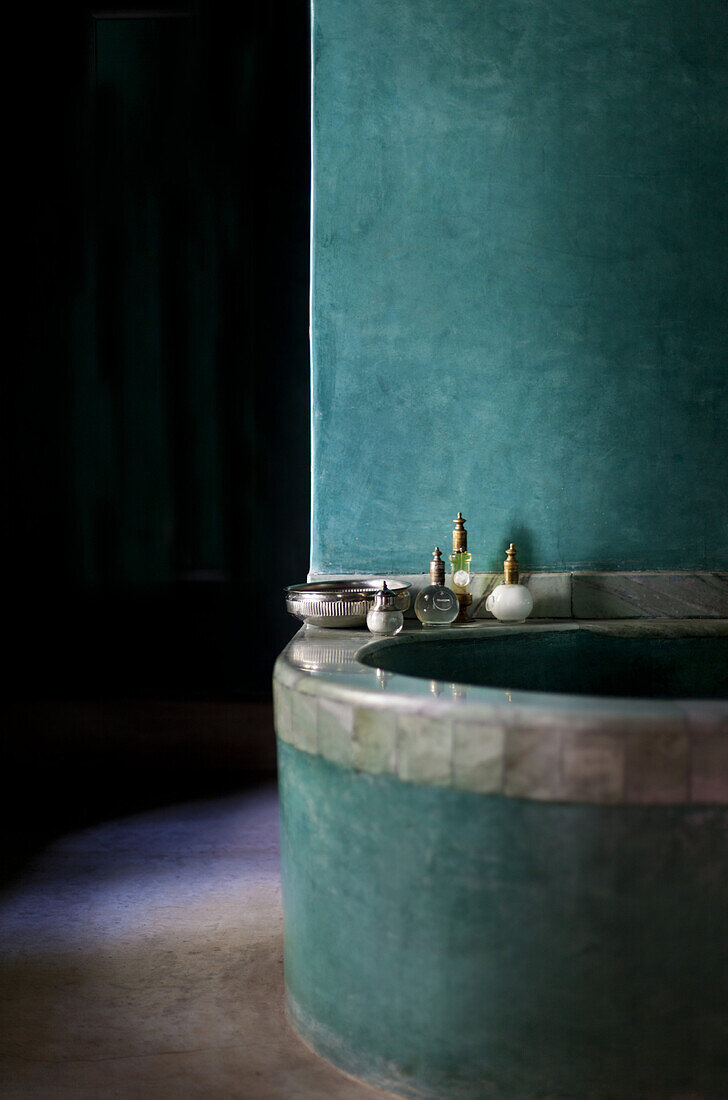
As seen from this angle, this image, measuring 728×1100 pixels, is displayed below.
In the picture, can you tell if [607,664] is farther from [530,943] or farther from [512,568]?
[530,943]

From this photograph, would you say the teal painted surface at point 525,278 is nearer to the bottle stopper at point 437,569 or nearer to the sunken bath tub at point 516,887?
the bottle stopper at point 437,569

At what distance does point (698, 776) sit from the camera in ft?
4.00

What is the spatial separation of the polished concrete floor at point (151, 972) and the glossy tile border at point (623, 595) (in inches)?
32.7

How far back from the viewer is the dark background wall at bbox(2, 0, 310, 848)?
3553mm

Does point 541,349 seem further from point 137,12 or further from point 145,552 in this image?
point 137,12

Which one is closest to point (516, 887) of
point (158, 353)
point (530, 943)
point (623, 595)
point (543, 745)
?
point (530, 943)

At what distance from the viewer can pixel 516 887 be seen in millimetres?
1287

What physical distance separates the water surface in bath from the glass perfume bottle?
0.59 ft

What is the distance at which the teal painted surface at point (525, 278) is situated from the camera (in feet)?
7.57

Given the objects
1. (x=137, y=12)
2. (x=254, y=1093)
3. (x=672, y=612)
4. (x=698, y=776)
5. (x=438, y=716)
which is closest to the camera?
(x=698, y=776)

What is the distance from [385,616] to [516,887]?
770 mm

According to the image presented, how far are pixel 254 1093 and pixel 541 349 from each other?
166cm

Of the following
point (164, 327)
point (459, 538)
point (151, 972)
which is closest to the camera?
point (151, 972)

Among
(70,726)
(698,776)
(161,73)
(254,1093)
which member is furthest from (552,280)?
(70,726)
